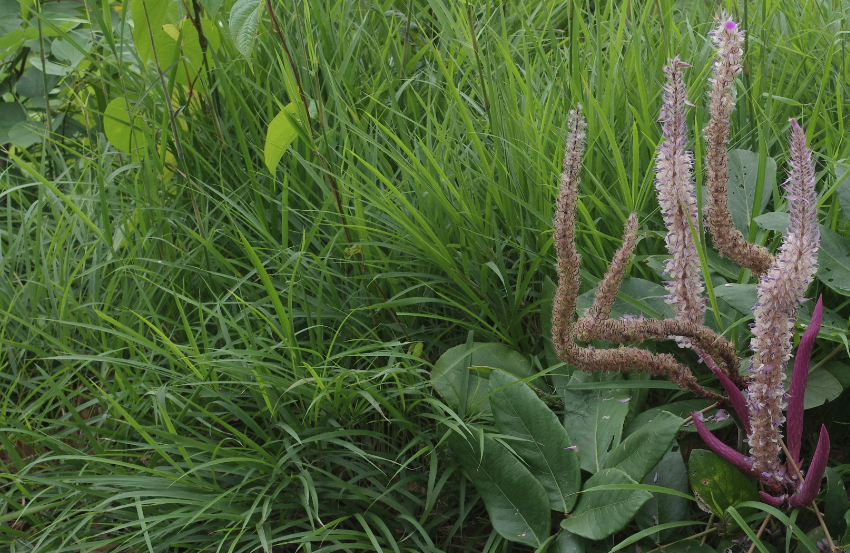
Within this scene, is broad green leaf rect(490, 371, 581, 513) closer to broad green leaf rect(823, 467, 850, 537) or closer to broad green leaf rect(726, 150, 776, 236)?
broad green leaf rect(823, 467, 850, 537)

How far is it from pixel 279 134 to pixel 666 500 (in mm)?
954

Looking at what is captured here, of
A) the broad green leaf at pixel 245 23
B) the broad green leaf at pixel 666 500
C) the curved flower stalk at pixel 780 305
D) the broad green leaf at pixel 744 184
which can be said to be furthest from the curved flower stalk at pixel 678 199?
the broad green leaf at pixel 245 23

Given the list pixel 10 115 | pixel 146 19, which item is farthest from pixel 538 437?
pixel 10 115

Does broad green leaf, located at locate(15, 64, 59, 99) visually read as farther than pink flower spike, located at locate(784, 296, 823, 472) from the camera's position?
Yes

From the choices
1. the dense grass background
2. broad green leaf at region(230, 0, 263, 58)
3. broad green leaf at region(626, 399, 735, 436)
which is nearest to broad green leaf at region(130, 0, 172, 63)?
the dense grass background

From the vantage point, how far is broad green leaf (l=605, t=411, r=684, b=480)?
105 cm

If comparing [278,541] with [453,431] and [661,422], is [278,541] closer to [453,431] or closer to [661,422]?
[453,431]

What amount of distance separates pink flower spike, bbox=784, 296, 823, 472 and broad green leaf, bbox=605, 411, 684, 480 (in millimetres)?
146

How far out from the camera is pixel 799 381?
3.23ft

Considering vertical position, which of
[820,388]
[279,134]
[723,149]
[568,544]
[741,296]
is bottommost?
[568,544]

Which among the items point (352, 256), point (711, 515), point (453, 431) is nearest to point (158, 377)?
point (352, 256)

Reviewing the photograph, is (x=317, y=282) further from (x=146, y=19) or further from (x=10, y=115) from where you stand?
(x=10, y=115)

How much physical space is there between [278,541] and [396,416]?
0.97 feet

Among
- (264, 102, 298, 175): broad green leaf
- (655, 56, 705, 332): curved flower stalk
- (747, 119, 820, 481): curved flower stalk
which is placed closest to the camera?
(747, 119, 820, 481): curved flower stalk
